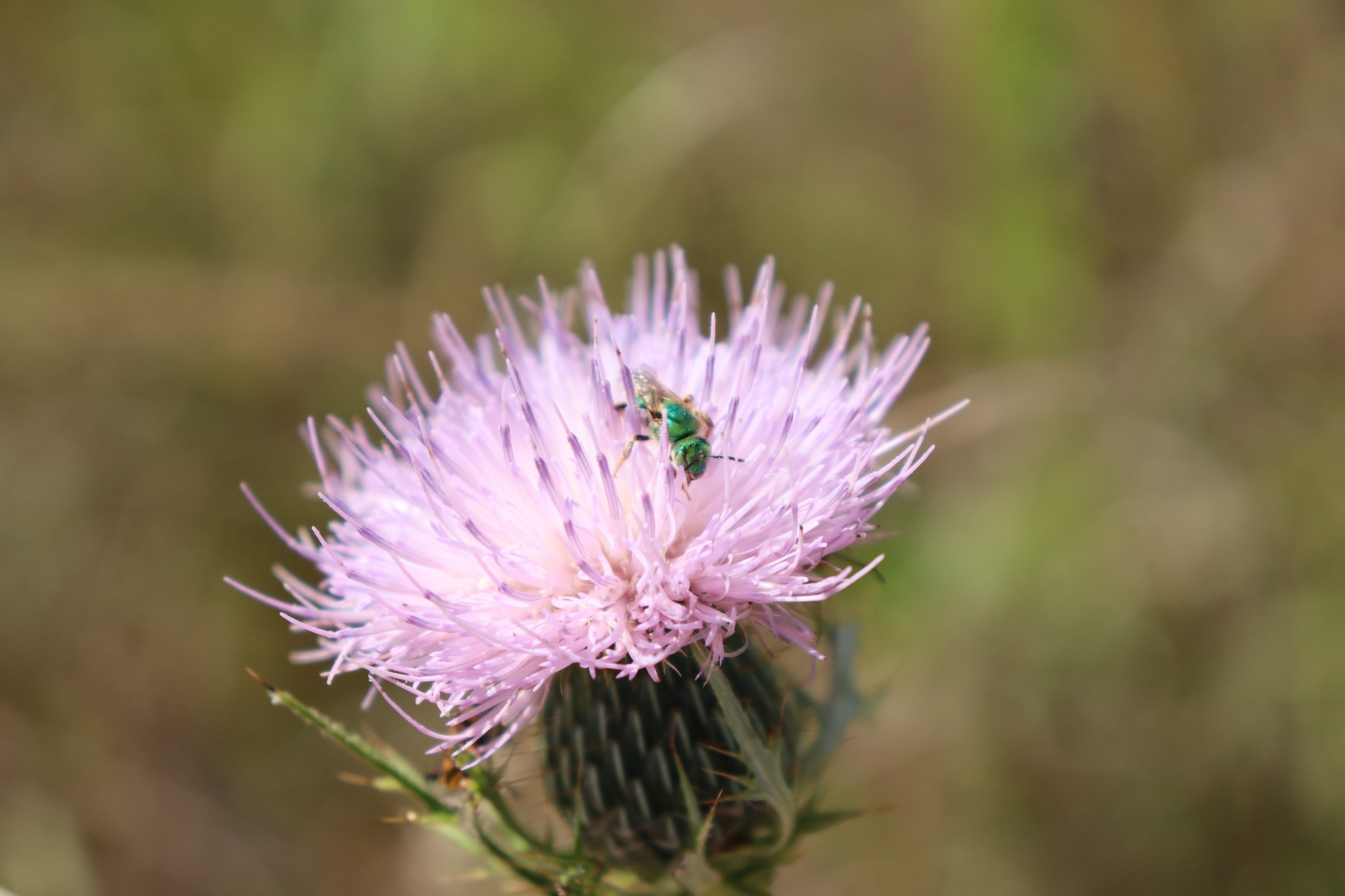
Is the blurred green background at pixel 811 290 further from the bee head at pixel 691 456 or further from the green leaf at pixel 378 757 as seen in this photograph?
the green leaf at pixel 378 757

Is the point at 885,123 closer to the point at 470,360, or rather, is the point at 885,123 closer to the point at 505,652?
the point at 470,360

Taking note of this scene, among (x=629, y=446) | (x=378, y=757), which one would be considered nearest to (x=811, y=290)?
(x=629, y=446)

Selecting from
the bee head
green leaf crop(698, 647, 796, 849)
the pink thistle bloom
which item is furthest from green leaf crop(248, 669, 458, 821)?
the bee head

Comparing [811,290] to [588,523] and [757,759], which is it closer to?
[588,523]

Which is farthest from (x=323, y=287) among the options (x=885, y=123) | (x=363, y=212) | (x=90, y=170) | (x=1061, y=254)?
(x=1061, y=254)

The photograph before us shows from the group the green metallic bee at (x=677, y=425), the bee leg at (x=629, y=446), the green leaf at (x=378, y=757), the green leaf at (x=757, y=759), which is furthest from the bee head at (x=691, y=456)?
the green leaf at (x=378, y=757)

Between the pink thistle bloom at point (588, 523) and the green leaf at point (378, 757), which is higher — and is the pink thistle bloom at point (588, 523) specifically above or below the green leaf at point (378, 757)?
above

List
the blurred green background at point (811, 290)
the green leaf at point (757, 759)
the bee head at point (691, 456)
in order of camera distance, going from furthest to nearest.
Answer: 1. the blurred green background at point (811, 290)
2. the bee head at point (691, 456)
3. the green leaf at point (757, 759)
